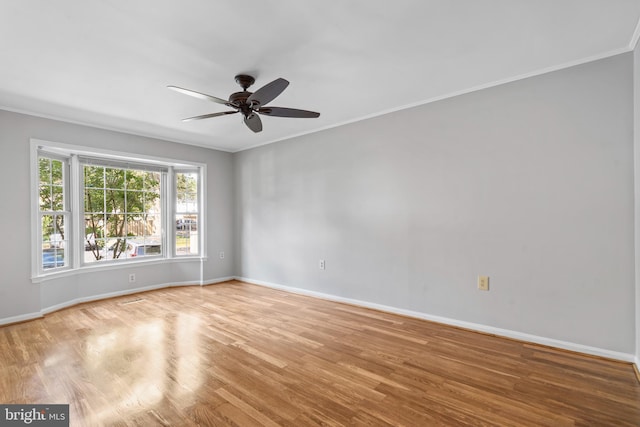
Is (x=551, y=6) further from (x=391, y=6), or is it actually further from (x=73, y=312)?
(x=73, y=312)

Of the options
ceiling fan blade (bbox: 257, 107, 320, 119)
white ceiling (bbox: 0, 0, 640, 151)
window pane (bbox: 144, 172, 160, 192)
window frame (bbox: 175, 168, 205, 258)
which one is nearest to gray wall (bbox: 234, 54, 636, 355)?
white ceiling (bbox: 0, 0, 640, 151)

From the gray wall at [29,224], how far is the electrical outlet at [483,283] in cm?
439

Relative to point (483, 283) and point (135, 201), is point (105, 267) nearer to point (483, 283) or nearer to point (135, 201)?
point (135, 201)

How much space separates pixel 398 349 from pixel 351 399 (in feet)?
2.93

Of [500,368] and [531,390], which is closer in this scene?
[531,390]

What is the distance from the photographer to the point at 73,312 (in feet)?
12.8

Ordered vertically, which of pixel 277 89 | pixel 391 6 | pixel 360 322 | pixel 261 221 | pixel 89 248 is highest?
pixel 391 6

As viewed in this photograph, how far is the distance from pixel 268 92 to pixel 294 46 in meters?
0.40

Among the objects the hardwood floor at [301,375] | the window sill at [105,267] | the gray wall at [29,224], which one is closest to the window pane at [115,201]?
the gray wall at [29,224]

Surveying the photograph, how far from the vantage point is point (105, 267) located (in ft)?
15.0

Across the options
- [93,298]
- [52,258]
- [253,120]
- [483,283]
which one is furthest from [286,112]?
[93,298]

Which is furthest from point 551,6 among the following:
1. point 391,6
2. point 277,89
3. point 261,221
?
point 261,221

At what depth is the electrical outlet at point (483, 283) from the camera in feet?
10.1

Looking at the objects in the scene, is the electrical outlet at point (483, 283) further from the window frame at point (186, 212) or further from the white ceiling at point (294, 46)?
the window frame at point (186, 212)
